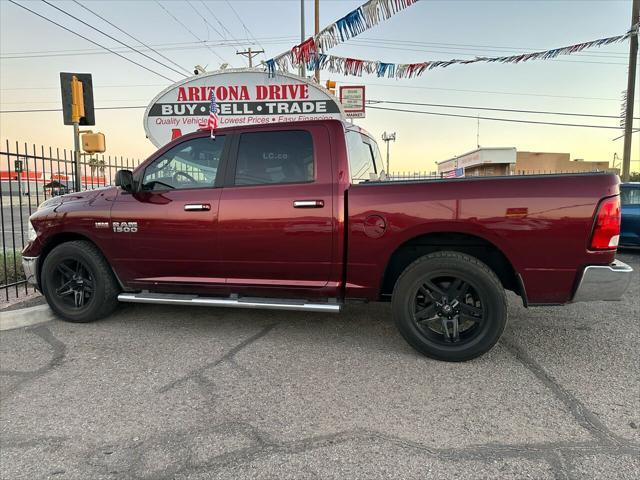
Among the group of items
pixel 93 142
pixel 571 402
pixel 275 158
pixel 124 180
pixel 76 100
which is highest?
pixel 76 100

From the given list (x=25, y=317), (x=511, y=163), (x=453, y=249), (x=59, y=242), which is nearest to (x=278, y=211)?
(x=453, y=249)

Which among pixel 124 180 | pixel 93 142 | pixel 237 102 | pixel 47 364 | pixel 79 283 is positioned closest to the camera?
pixel 47 364

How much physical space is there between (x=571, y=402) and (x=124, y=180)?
407 centimetres

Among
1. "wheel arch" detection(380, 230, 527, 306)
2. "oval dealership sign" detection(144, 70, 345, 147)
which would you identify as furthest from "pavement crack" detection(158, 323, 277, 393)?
"oval dealership sign" detection(144, 70, 345, 147)

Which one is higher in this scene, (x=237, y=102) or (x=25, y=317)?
(x=237, y=102)

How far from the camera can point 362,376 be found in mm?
3246

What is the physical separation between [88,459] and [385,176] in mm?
3918

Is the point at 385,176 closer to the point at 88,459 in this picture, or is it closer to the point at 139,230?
the point at 139,230

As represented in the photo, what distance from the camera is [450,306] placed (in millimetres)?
3432

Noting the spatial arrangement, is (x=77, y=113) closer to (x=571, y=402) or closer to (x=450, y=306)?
(x=450, y=306)

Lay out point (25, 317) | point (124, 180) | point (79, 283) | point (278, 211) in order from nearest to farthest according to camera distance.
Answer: point (278, 211) → point (124, 180) → point (79, 283) → point (25, 317)

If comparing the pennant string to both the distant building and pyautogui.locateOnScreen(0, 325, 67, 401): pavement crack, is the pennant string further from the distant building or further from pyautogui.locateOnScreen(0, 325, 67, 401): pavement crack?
the distant building

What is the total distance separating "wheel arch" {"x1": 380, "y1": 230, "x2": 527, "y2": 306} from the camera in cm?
347

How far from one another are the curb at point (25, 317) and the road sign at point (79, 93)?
319 centimetres
